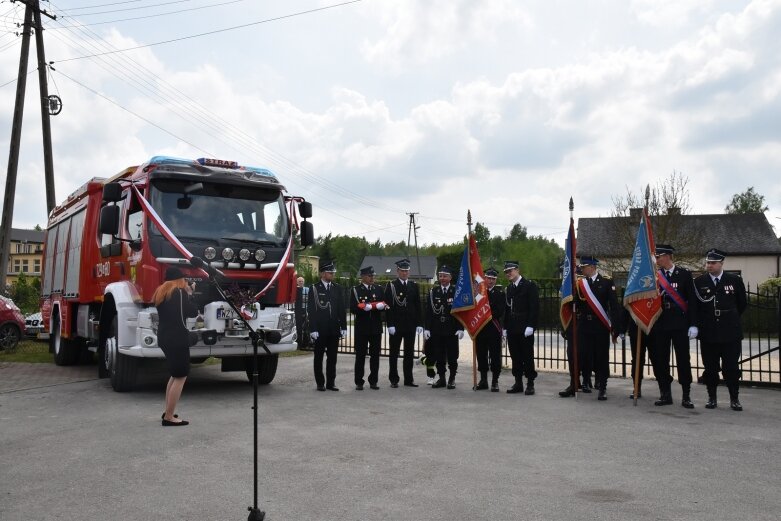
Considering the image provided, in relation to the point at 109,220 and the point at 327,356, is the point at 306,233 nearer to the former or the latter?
the point at 327,356

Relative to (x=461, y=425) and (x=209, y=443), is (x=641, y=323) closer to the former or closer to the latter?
(x=461, y=425)

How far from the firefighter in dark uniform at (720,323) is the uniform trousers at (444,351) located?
372cm

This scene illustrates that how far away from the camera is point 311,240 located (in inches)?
435

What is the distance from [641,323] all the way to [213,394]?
20.6 ft

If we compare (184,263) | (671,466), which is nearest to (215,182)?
(184,263)

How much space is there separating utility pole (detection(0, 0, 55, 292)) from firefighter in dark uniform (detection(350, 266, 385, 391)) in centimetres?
1392

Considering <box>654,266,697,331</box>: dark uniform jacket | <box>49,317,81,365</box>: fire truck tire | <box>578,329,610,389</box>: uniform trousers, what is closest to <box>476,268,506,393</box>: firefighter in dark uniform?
<box>578,329,610,389</box>: uniform trousers

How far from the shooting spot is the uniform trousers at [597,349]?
9.82 meters

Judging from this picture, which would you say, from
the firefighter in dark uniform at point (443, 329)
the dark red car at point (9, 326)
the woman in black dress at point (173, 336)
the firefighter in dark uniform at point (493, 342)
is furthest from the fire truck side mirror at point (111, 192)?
the dark red car at point (9, 326)

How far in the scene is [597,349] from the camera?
9.95 m

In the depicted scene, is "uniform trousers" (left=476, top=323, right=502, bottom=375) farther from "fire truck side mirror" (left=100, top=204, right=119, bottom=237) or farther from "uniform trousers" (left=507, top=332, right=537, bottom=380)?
"fire truck side mirror" (left=100, top=204, right=119, bottom=237)

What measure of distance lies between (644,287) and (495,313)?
8.20 feet

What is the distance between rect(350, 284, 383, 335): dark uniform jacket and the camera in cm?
1092

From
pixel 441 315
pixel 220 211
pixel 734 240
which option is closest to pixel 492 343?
pixel 441 315
